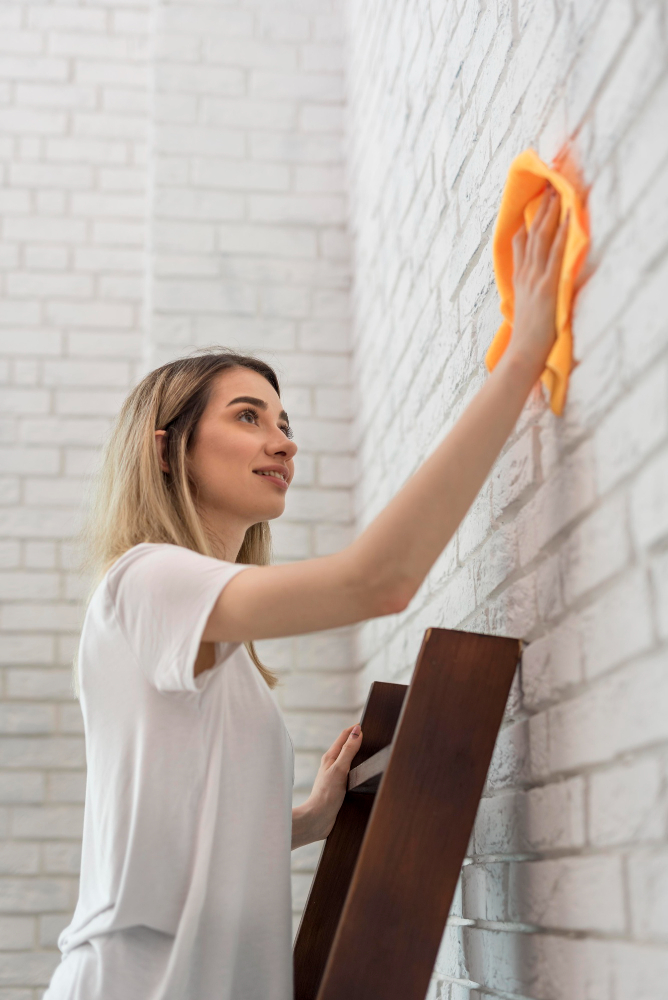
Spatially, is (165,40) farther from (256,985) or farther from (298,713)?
(256,985)

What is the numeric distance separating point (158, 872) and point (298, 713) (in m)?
1.34

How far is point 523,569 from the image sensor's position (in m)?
1.17

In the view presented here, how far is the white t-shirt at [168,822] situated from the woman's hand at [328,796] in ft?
0.72

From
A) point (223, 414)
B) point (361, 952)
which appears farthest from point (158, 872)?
point (223, 414)

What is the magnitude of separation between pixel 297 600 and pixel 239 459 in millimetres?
490

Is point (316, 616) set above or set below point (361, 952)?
above

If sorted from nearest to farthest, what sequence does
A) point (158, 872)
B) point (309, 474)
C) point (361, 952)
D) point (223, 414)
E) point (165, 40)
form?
1. point (361, 952)
2. point (158, 872)
3. point (223, 414)
4. point (309, 474)
5. point (165, 40)

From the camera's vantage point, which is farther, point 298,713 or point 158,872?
point 298,713

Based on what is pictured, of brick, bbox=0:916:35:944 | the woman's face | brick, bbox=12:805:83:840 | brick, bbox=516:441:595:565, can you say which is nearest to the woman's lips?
the woman's face

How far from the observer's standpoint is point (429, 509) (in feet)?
3.11

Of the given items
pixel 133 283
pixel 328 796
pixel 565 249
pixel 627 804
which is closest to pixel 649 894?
pixel 627 804

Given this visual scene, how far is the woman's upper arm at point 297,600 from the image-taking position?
0.95 meters

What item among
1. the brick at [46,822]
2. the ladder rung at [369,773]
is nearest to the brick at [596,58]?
the ladder rung at [369,773]

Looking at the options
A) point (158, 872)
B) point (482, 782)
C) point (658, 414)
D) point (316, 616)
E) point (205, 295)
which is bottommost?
point (158, 872)
